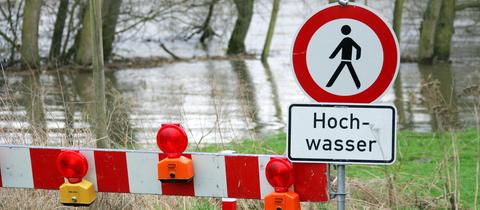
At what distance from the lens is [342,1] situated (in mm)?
5324

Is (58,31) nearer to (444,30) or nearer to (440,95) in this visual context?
(444,30)

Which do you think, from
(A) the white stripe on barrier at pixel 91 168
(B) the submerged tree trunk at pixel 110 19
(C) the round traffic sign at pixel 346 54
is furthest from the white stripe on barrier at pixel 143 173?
(B) the submerged tree trunk at pixel 110 19

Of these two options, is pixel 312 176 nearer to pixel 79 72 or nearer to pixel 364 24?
pixel 364 24

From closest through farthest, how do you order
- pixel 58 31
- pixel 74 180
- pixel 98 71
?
pixel 74 180 < pixel 98 71 < pixel 58 31

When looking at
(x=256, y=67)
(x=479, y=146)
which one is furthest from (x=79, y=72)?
(x=479, y=146)

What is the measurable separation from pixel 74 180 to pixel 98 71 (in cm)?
168

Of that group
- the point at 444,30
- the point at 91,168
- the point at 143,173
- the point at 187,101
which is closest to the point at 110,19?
the point at 187,101

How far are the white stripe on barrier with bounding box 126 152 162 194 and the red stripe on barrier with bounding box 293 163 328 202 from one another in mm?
929

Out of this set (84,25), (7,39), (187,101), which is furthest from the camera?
(84,25)

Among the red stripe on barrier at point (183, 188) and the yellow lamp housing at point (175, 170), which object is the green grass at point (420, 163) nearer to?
the red stripe on barrier at point (183, 188)

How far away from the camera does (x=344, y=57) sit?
5398 millimetres

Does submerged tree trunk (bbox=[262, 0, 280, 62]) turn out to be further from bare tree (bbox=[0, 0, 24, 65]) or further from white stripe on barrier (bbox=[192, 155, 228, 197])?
white stripe on barrier (bbox=[192, 155, 228, 197])

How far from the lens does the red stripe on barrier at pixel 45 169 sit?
6.16 meters

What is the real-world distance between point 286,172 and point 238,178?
431mm
